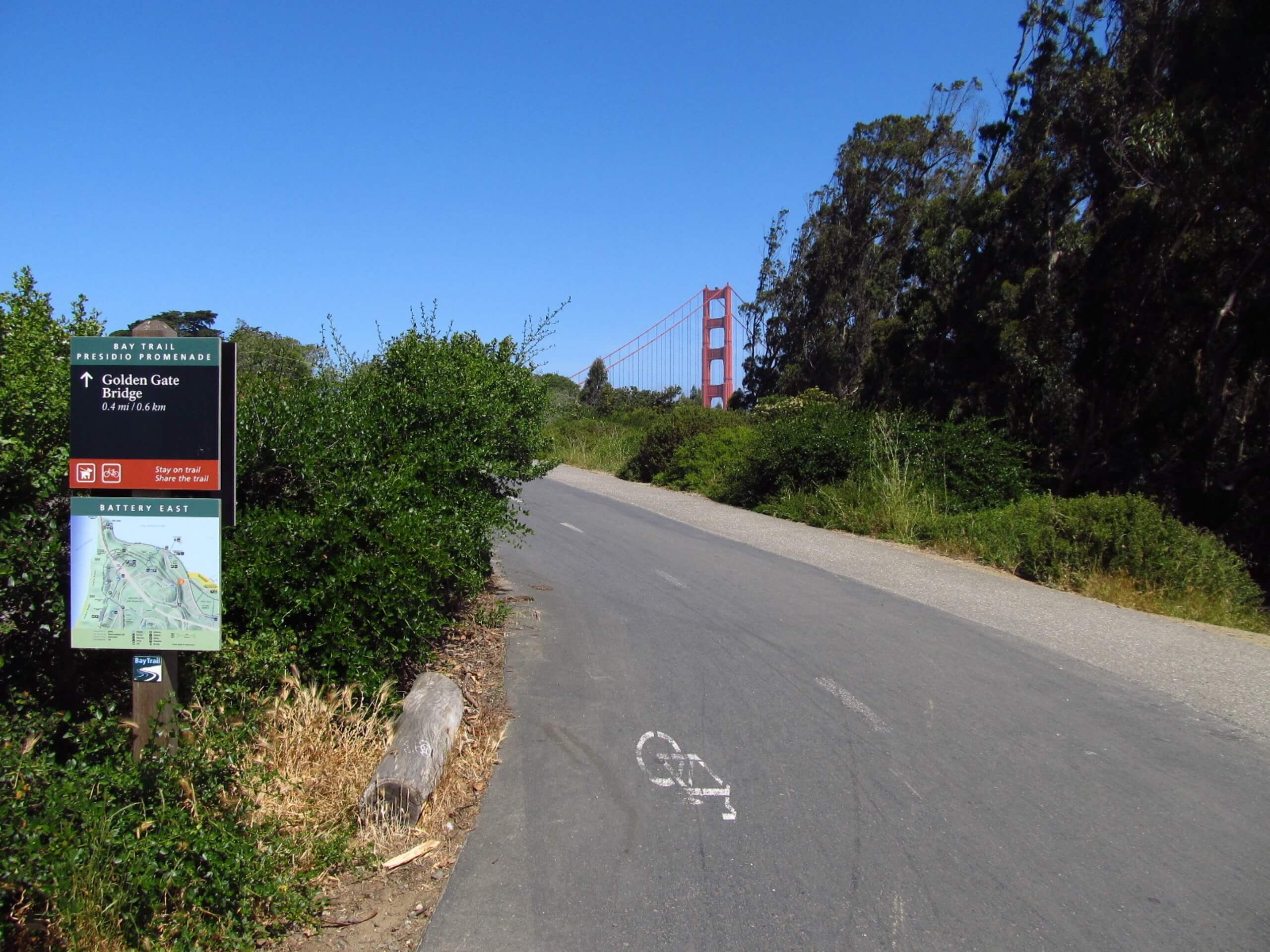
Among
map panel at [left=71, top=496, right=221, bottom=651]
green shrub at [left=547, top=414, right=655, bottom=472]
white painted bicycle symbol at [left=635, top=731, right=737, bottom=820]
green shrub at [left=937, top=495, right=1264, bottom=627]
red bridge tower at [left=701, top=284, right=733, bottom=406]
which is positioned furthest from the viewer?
red bridge tower at [left=701, top=284, right=733, bottom=406]

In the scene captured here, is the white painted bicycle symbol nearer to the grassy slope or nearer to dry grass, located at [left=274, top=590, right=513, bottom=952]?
dry grass, located at [left=274, top=590, right=513, bottom=952]

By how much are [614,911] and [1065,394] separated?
60.2 ft

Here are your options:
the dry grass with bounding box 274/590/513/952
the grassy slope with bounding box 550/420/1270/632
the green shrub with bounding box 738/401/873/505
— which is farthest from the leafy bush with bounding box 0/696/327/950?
the green shrub with bounding box 738/401/873/505

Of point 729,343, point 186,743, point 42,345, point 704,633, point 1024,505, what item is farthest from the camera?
point 729,343

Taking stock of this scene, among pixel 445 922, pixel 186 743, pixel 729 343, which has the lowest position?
pixel 445 922

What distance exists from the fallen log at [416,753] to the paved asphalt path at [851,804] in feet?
1.13

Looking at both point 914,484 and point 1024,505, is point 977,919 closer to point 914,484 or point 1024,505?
point 1024,505

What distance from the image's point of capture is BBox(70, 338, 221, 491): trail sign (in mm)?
4246

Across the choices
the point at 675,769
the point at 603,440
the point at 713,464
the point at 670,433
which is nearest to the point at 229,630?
the point at 675,769

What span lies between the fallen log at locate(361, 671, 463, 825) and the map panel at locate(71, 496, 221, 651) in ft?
3.77

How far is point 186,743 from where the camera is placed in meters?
4.38

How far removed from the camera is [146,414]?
14.1 feet

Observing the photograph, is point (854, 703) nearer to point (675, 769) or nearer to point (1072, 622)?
point (675, 769)

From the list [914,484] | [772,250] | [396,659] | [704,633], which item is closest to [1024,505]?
[914,484]
